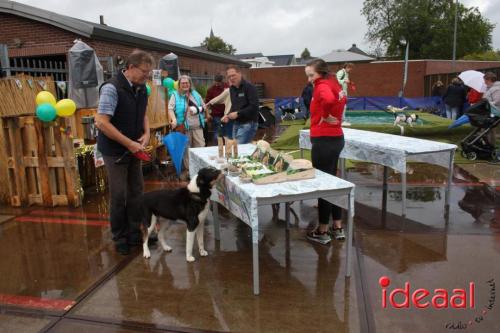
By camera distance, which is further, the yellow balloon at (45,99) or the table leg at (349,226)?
the yellow balloon at (45,99)

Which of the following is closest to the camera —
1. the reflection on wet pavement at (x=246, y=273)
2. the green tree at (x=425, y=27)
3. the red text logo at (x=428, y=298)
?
the reflection on wet pavement at (x=246, y=273)

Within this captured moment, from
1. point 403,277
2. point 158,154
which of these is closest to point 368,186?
point 403,277

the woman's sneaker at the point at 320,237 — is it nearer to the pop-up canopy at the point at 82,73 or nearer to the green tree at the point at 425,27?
the pop-up canopy at the point at 82,73

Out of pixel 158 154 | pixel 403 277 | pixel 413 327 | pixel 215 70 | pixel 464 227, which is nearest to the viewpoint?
pixel 413 327

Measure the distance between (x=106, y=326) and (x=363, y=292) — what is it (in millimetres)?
2052

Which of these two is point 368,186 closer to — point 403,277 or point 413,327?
point 403,277

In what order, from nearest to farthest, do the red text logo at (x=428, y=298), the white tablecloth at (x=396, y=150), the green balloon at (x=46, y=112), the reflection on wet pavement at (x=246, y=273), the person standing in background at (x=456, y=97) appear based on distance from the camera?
the reflection on wet pavement at (x=246, y=273) → the red text logo at (x=428, y=298) → the white tablecloth at (x=396, y=150) → the green balloon at (x=46, y=112) → the person standing in background at (x=456, y=97)

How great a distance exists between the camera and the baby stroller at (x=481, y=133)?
793 cm

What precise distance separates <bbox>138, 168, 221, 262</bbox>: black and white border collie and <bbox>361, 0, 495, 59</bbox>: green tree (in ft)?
150

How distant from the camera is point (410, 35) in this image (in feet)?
155

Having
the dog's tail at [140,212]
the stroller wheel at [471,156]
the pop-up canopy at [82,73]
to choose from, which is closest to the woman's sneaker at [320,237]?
the dog's tail at [140,212]

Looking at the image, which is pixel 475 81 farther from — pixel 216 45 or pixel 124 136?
pixel 216 45

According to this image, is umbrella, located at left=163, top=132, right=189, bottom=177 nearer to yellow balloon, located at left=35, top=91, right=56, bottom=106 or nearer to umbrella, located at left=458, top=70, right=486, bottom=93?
yellow balloon, located at left=35, top=91, right=56, bottom=106

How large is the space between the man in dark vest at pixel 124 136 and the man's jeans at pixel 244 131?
1.72 meters
